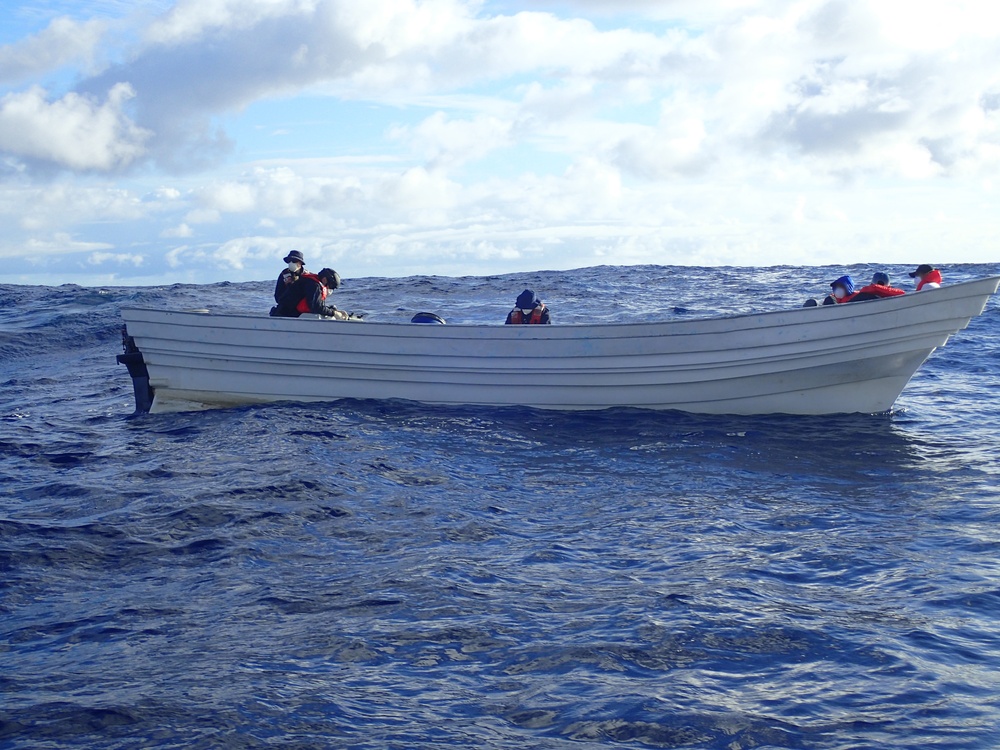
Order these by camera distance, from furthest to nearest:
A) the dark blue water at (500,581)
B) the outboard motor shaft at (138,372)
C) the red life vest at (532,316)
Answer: the outboard motor shaft at (138,372) < the red life vest at (532,316) < the dark blue water at (500,581)

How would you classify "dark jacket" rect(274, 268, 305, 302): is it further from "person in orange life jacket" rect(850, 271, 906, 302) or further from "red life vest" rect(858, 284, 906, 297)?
"red life vest" rect(858, 284, 906, 297)

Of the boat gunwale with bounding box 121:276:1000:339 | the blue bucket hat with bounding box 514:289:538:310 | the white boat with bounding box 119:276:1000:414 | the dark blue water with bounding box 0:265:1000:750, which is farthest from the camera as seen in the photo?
the blue bucket hat with bounding box 514:289:538:310

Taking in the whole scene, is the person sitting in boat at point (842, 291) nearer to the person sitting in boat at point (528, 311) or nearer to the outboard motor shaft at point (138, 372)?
the person sitting in boat at point (528, 311)

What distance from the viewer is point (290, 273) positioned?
13406 mm

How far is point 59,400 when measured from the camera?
15.6m

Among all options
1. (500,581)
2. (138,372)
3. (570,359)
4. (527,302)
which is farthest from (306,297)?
(500,581)

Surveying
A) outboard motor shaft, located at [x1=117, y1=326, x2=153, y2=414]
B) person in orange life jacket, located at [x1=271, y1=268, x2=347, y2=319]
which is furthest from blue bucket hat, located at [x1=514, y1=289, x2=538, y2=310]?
outboard motor shaft, located at [x1=117, y1=326, x2=153, y2=414]

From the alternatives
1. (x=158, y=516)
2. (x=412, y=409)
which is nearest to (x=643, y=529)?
(x=158, y=516)

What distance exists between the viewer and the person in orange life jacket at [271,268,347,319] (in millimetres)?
13352

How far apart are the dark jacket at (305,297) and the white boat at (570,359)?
0.68 metres

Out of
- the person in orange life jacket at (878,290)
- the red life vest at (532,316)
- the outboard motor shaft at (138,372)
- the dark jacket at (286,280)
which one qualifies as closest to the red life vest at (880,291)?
the person in orange life jacket at (878,290)

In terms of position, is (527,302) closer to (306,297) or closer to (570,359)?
(570,359)

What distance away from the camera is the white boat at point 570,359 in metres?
11.7

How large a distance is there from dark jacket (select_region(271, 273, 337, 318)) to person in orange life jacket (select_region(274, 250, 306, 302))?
0.18ft
